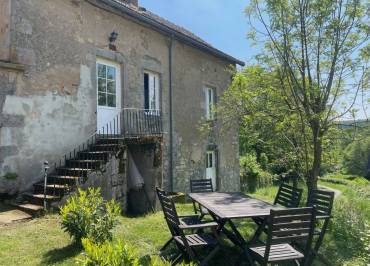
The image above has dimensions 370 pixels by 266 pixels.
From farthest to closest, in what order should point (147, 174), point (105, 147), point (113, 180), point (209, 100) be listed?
point (209, 100) < point (147, 174) < point (105, 147) < point (113, 180)

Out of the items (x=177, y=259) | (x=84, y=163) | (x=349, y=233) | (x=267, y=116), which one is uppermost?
(x=267, y=116)

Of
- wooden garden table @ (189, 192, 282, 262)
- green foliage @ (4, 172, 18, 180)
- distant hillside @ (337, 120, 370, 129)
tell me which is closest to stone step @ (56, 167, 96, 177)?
green foliage @ (4, 172, 18, 180)

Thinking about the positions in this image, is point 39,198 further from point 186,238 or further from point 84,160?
point 186,238

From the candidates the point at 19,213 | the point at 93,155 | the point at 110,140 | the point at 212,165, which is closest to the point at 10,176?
the point at 19,213

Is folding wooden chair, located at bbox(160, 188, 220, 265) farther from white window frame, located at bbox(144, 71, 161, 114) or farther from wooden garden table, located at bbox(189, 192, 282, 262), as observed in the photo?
white window frame, located at bbox(144, 71, 161, 114)

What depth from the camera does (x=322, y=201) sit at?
562 centimetres

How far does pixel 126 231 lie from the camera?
5.80 meters

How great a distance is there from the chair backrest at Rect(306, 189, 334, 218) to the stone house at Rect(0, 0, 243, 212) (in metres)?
3.56

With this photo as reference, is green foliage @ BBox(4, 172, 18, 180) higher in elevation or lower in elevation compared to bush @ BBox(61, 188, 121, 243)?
higher

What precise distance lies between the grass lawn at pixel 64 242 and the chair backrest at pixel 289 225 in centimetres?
135

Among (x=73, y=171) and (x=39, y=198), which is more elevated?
(x=73, y=171)

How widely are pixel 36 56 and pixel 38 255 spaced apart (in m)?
4.47

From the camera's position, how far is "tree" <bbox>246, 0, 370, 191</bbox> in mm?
7234

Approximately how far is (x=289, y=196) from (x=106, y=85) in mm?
5486
